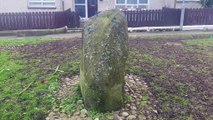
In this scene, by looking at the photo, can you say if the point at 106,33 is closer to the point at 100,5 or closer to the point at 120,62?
the point at 120,62

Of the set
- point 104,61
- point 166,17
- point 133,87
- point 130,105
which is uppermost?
point 166,17

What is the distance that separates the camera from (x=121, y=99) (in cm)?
423

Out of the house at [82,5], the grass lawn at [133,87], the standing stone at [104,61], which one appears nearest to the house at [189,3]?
the house at [82,5]

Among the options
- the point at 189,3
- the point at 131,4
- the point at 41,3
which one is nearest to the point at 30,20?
the point at 41,3

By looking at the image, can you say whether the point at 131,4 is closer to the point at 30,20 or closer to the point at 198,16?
the point at 198,16

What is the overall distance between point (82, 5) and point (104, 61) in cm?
1317

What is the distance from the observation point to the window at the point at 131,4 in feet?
54.1

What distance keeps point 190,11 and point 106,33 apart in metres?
11.5

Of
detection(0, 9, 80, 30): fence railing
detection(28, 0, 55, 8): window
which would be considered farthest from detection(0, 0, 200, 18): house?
detection(0, 9, 80, 30): fence railing

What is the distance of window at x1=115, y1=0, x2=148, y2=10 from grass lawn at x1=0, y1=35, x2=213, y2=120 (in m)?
8.42

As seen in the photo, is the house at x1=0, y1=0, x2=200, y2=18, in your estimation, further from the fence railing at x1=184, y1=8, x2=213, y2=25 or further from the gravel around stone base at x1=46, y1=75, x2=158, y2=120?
the gravel around stone base at x1=46, y1=75, x2=158, y2=120

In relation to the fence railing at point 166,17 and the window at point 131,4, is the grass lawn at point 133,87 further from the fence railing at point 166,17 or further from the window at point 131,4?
the window at point 131,4

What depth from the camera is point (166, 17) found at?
13.8 metres

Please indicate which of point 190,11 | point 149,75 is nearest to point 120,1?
point 190,11
